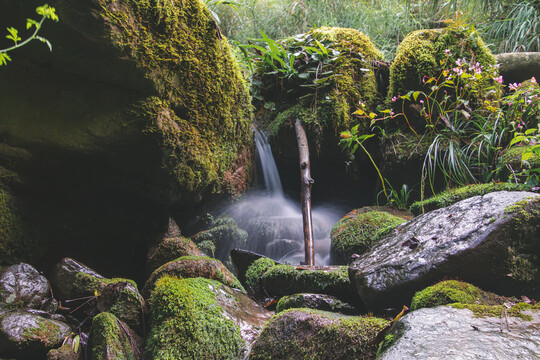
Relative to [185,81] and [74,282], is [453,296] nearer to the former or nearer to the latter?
[74,282]

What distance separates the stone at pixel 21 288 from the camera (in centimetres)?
192

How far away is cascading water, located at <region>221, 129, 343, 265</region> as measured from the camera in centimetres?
414

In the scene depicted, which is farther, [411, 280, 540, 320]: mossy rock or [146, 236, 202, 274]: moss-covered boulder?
[146, 236, 202, 274]: moss-covered boulder

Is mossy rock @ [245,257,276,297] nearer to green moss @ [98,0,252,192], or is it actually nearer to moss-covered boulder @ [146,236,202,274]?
moss-covered boulder @ [146,236,202,274]

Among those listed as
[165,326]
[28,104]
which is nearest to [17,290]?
[165,326]

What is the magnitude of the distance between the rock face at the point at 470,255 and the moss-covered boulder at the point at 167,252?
1.47 metres

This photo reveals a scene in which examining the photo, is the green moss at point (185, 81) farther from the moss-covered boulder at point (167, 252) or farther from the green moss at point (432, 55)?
the green moss at point (432, 55)

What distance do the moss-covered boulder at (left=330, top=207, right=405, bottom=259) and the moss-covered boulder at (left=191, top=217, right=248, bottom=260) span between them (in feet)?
3.72

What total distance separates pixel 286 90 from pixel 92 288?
395 cm

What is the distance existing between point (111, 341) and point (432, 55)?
4.94 meters

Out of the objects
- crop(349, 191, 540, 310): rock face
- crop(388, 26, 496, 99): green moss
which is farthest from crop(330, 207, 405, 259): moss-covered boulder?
crop(388, 26, 496, 99): green moss

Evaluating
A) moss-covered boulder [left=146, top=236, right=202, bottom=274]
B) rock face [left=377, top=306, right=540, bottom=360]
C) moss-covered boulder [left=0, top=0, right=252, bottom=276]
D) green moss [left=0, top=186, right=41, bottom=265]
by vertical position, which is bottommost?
rock face [left=377, top=306, right=540, bottom=360]

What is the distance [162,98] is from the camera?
265 centimetres

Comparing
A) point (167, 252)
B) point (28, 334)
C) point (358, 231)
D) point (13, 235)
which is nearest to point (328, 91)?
point (358, 231)
